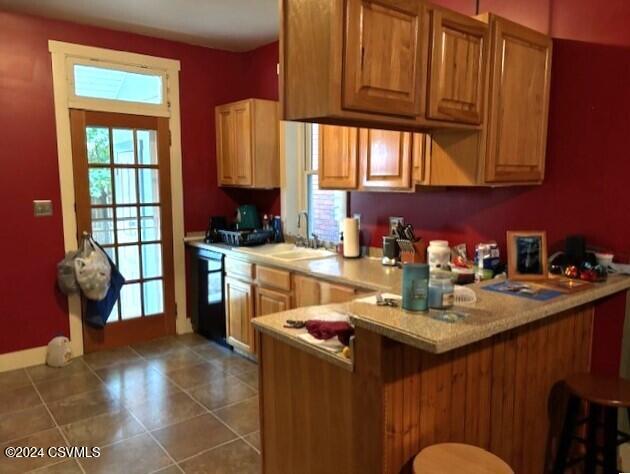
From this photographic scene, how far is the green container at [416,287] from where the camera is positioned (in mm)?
1661

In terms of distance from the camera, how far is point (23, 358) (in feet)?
12.7

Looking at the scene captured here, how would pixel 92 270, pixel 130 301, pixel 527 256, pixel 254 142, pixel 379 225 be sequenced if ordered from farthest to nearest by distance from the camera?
pixel 130 301, pixel 254 142, pixel 92 270, pixel 379 225, pixel 527 256

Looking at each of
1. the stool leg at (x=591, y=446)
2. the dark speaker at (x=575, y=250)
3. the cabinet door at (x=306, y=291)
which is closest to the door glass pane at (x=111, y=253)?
the cabinet door at (x=306, y=291)

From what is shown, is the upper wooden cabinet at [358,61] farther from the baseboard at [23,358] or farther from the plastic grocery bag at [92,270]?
the baseboard at [23,358]

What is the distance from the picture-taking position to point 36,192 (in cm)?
382

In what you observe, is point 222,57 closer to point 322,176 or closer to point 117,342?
point 322,176

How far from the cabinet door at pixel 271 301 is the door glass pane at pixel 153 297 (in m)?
1.26

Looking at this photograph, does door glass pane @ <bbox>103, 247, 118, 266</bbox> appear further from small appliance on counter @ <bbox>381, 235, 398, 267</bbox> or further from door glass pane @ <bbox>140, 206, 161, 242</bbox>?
small appliance on counter @ <bbox>381, 235, 398, 267</bbox>

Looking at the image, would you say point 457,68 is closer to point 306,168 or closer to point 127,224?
point 306,168

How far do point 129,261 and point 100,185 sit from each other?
710mm

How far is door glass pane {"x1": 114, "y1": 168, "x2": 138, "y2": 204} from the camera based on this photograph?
4.18 meters

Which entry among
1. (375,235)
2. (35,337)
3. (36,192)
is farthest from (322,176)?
(35,337)

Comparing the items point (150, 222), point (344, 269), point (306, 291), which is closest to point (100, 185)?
point (150, 222)

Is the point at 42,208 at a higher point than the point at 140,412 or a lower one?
higher
